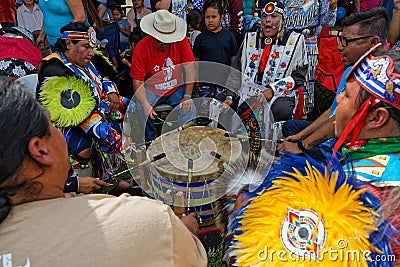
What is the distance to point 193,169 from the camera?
2.82m

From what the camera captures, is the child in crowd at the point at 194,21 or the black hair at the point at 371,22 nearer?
Result: the black hair at the point at 371,22

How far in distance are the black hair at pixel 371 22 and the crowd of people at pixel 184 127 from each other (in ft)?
0.03

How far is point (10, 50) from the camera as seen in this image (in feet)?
9.64

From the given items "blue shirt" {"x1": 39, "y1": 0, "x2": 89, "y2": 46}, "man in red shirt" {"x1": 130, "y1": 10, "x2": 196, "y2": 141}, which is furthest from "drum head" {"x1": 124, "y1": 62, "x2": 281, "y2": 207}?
"blue shirt" {"x1": 39, "y1": 0, "x2": 89, "y2": 46}

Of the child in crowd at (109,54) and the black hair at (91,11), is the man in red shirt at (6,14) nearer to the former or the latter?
Answer: the black hair at (91,11)

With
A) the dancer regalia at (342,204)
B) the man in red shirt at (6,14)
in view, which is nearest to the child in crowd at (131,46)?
the man in red shirt at (6,14)

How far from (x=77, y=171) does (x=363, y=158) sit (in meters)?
2.40

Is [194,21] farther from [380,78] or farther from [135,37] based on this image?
[380,78]

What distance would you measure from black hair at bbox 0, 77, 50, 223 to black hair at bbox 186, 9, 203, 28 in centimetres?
495

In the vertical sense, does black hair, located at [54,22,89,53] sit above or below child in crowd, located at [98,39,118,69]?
above

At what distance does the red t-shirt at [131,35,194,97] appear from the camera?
4289mm

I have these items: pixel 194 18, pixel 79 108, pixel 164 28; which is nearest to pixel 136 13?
pixel 194 18

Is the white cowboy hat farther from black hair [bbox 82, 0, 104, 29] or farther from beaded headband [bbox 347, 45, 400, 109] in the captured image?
beaded headband [bbox 347, 45, 400, 109]

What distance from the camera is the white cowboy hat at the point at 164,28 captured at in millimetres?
4230
